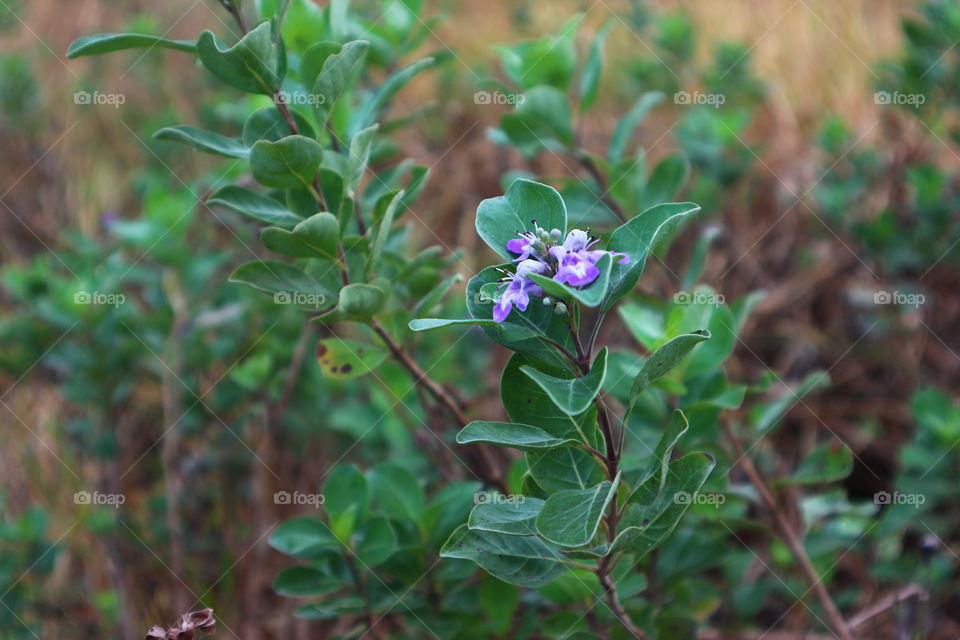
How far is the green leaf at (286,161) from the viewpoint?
3.18ft

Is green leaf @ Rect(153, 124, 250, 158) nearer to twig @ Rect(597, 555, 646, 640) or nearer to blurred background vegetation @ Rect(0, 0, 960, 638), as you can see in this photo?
blurred background vegetation @ Rect(0, 0, 960, 638)

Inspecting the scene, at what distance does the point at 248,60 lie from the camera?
100cm

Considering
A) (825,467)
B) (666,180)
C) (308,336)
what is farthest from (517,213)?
(308,336)

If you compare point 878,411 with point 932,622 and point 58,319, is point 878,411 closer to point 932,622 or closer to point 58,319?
point 932,622

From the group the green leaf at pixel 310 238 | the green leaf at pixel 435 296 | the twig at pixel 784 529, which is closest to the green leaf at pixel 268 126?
the green leaf at pixel 310 238

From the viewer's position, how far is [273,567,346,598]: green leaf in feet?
4.03

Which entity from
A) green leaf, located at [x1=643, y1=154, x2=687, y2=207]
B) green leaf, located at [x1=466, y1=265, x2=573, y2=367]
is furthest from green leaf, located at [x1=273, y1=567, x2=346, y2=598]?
green leaf, located at [x1=643, y1=154, x2=687, y2=207]

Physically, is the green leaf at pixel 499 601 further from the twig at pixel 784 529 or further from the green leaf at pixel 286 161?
the green leaf at pixel 286 161

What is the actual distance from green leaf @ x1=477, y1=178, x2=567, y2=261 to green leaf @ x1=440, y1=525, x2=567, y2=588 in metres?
0.31

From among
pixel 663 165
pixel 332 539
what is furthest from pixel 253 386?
pixel 663 165

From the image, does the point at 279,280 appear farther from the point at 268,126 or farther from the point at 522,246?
the point at 522,246

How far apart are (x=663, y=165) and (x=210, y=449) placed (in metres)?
1.19

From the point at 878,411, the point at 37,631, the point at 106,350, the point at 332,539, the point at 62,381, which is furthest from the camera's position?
the point at 878,411

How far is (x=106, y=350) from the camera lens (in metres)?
1.80
